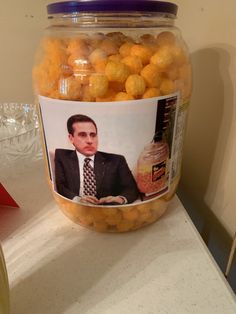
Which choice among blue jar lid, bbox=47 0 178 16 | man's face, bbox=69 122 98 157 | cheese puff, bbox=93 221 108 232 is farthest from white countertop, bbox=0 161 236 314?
blue jar lid, bbox=47 0 178 16

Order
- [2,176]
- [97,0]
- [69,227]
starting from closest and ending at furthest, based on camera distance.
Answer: [97,0], [69,227], [2,176]

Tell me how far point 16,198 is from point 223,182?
298 mm

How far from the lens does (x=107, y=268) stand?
328 mm

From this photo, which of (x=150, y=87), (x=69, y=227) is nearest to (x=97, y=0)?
(x=150, y=87)

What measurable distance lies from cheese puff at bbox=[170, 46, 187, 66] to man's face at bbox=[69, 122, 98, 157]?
12cm

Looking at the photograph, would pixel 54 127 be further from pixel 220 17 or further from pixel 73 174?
pixel 220 17

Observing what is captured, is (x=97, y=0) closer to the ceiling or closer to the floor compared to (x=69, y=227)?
closer to the ceiling

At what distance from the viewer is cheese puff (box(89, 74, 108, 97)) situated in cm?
29

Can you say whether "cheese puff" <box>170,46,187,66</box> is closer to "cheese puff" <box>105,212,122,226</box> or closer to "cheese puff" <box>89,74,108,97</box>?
"cheese puff" <box>89,74,108,97</box>

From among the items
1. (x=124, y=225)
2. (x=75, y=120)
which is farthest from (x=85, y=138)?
(x=124, y=225)

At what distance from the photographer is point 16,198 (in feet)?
1.46

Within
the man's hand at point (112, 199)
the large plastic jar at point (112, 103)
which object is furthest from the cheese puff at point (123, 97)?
the man's hand at point (112, 199)

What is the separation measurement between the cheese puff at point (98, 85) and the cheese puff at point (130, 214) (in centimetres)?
14

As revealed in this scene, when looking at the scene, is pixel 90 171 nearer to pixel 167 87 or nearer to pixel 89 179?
pixel 89 179
